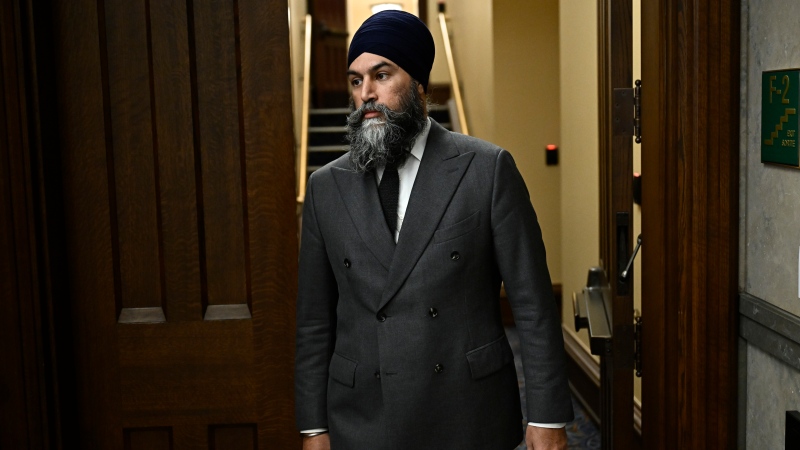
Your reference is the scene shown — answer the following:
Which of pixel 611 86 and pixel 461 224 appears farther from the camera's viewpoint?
pixel 611 86

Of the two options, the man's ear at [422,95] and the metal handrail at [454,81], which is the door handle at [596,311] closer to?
the man's ear at [422,95]

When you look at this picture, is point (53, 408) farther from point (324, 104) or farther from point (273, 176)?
point (324, 104)

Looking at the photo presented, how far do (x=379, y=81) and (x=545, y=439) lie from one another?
2.64 feet

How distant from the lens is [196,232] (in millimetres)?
2441

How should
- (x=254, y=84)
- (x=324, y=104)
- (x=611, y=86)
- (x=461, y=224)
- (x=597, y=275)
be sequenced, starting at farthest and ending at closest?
(x=324, y=104) → (x=597, y=275) → (x=254, y=84) → (x=611, y=86) → (x=461, y=224)

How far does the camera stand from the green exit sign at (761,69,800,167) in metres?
1.71

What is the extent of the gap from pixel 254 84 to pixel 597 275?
109 centimetres

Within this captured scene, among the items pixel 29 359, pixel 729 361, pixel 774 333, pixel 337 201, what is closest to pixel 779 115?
pixel 774 333

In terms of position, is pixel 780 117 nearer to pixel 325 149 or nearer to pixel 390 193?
pixel 390 193

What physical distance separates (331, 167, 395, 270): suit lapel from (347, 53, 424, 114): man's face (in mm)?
156

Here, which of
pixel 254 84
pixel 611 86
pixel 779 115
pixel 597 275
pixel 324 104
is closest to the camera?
pixel 779 115

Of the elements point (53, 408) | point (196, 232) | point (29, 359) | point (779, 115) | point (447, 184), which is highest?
point (779, 115)

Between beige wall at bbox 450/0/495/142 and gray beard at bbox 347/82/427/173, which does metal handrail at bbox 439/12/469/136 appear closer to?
beige wall at bbox 450/0/495/142

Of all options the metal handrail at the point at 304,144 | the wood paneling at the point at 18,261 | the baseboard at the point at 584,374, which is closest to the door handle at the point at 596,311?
the wood paneling at the point at 18,261
